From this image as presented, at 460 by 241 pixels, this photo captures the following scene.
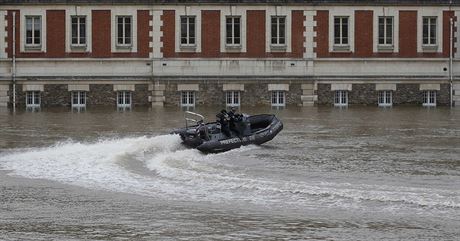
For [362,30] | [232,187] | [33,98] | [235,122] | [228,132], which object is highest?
[362,30]

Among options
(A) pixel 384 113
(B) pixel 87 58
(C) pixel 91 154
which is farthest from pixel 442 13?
(C) pixel 91 154

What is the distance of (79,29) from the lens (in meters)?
56.8

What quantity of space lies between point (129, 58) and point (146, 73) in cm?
121

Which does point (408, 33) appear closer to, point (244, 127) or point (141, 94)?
point (141, 94)

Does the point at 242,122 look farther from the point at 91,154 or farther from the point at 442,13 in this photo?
the point at 442,13

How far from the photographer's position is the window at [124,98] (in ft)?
186

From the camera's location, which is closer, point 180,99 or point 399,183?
point 399,183

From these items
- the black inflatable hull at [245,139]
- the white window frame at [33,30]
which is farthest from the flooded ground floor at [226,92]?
the black inflatable hull at [245,139]

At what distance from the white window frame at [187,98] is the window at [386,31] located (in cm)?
1063

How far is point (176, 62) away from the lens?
56.9m

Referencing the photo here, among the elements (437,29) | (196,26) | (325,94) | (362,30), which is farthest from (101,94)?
(437,29)

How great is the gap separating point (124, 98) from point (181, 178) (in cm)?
3382

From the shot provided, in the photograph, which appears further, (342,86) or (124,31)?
(342,86)

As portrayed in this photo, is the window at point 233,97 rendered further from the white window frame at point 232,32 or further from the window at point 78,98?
the window at point 78,98
